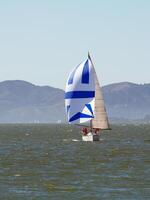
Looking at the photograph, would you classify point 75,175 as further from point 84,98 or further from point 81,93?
point 84,98

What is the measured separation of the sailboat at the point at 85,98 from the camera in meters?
95.6

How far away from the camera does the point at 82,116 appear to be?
3858 inches

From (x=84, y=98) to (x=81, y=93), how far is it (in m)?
1.31

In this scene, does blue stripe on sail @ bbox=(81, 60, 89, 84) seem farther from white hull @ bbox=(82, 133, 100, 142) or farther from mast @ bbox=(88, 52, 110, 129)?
white hull @ bbox=(82, 133, 100, 142)

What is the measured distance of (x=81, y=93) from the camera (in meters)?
96.8

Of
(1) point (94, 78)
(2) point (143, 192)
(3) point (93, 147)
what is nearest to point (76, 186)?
(2) point (143, 192)

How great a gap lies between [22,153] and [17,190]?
35504 millimetres

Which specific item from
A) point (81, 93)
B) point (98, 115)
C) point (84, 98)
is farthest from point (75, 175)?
point (98, 115)

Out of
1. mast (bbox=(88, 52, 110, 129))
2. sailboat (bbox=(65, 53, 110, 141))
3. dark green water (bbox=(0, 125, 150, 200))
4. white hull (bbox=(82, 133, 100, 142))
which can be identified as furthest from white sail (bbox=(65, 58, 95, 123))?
dark green water (bbox=(0, 125, 150, 200))

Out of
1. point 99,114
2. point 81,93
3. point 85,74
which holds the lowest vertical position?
point 99,114

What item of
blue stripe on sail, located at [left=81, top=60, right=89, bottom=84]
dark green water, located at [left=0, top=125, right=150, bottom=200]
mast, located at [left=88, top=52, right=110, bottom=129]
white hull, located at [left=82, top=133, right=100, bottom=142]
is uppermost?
blue stripe on sail, located at [left=81, top=60, right=89, bottom=84]

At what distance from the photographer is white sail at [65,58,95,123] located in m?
95.5

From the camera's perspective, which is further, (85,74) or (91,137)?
(91,137)

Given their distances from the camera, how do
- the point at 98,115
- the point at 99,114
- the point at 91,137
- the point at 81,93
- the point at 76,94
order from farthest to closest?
the point at 91,137
the point at 99,114
the point at 98,115
the point at 81,93
the point at 76,94
